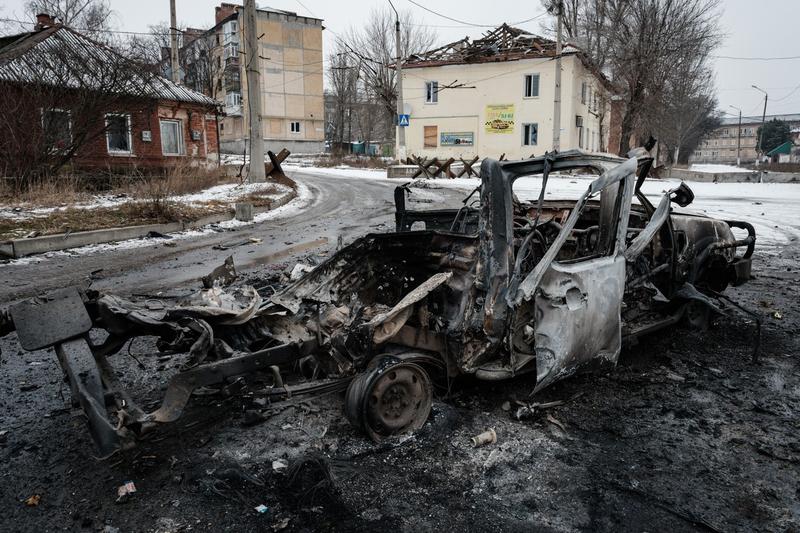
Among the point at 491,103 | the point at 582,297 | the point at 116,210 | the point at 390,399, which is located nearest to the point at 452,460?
the point at 390,399

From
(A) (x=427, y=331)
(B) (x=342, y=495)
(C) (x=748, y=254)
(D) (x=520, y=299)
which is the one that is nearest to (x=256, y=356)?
(B) (x=342, y=495)

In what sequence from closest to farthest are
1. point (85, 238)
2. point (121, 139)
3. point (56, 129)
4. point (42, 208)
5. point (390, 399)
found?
point (390, 399) < point (85, 238) < point (42, 208) < point (56, 129) < point (121, 139)

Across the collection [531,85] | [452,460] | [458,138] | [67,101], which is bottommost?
[452,460]

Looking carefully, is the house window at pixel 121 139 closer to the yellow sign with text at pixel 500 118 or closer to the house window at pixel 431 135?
the house window at pixel 431 135

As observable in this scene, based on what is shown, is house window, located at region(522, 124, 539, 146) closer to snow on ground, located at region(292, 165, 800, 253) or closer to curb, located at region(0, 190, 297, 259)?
snow on ground, located at region(292, 165, 800, 253)

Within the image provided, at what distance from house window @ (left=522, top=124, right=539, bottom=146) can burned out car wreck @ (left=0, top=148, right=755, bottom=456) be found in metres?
36.0

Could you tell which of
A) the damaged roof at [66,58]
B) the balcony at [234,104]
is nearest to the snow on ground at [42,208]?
the damaged roof at [66,58]

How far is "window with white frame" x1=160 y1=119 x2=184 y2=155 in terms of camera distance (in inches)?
871

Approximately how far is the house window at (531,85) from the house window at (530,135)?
7.06 ft

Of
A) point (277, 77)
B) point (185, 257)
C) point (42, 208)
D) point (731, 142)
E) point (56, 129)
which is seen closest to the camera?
point (185, 257)

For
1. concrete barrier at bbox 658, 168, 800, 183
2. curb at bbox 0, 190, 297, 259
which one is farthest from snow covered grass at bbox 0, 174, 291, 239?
concrete barrier at bbox 658, 168, 800, 183

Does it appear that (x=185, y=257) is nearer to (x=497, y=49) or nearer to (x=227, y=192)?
(x=227, y=192)

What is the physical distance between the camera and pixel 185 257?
898cm

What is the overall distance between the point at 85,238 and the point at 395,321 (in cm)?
867
